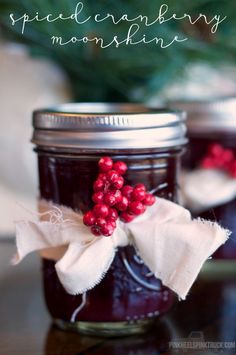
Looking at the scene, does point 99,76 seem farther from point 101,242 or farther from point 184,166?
point 101,242

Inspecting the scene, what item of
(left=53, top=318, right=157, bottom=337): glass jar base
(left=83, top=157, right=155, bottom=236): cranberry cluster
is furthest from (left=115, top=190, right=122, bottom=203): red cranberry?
(left=53, top=318, right=157, bottom=337): glass jar base

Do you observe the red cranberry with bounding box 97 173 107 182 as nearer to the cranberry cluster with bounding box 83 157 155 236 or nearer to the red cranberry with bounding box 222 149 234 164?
the cranberry cluster with bounding box 83 157 155 236

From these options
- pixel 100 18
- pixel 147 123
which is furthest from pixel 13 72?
pixel 147 123

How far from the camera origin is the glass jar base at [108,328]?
467 millimetres

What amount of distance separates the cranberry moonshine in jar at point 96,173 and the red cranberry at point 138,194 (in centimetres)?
2

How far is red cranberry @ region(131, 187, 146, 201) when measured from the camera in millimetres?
422

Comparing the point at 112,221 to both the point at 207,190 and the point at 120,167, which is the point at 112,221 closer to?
the point at 120,167

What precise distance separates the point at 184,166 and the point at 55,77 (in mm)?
201

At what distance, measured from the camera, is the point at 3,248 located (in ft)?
2.19

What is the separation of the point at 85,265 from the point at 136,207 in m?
0.05

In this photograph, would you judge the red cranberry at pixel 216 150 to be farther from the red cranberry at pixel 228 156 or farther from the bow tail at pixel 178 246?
the bow tail at pixel 178 246

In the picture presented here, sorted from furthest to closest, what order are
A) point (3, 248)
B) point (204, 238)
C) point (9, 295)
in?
point (3, 248) → point (9, 295) → point (204, 238)

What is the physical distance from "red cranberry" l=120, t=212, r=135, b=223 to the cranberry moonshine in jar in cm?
3

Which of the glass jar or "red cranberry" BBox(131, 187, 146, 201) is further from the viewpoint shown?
the glass jar
